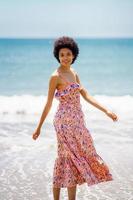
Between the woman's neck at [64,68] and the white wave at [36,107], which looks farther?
the white wave at [36,107]

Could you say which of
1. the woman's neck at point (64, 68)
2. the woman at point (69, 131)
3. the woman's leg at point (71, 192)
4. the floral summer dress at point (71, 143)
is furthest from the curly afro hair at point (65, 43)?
the woman's leg at point (71, 192)

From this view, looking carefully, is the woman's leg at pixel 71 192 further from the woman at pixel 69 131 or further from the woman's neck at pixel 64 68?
the woman's neck at pixel 64 68

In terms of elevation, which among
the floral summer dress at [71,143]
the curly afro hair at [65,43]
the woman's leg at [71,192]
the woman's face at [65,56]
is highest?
the curly afro hair at [65,43]

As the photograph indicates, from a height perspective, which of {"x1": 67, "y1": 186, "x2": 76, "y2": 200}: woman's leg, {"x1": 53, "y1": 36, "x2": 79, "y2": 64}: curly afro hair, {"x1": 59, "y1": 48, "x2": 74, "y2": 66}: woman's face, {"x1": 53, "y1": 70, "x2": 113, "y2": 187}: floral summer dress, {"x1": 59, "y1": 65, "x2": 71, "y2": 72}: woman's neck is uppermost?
{"x1": 53, "y1": 36, "x2": 79, "y2": 64}: curly afro hair

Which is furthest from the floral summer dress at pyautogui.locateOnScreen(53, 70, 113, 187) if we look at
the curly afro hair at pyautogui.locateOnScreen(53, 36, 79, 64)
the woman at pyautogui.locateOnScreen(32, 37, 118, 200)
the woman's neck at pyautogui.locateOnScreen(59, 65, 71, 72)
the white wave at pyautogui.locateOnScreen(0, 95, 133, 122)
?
the white wave at pyautogui.locateOnScreen(0, 95, 133, 122)

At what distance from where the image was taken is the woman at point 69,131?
4.81 metres

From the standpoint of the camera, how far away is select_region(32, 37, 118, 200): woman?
481 centimetres

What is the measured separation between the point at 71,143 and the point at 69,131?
0.11 metres

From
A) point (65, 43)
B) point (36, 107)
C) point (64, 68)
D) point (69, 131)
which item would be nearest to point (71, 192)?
point (69, 131)

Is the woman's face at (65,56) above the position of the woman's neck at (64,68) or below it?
above

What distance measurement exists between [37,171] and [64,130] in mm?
2119

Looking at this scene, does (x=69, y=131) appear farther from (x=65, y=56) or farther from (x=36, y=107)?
(x=36, y=107)

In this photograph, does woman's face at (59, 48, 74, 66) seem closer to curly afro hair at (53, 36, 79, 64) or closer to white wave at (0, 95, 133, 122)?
curly afro hair at (53, 36, 79, 64)

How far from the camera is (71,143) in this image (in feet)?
15.8
